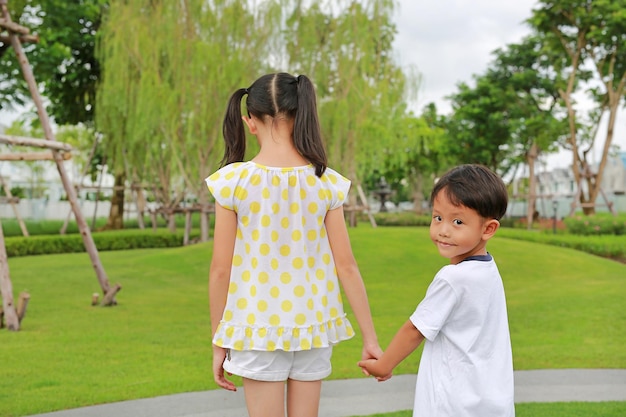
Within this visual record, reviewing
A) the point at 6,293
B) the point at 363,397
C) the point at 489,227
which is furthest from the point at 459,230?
the point at 6,293

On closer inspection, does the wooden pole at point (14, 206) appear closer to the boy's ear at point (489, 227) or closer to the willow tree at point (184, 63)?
the willow tree at point (184, 63)

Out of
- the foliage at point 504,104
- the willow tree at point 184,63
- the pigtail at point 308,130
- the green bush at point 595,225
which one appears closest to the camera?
the pigtail at point 308,130

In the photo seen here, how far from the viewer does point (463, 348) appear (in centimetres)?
214

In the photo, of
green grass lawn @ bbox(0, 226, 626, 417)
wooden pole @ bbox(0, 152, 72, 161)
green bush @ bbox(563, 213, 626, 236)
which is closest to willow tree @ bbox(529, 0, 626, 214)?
green bush @ bbox(563, 213, 626, 236)

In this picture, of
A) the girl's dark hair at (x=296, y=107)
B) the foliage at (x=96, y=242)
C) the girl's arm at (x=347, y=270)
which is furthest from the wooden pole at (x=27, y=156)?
the foliage at (x=96, y=242)

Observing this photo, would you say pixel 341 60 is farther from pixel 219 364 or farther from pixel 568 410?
pixel 219 364

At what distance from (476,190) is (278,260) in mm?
706

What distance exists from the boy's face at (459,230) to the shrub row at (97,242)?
18500mm

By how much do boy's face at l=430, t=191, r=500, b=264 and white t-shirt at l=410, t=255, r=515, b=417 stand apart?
41 millimetres

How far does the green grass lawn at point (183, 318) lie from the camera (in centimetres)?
617

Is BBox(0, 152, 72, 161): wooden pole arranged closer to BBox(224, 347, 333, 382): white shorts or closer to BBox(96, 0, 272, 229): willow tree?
BBox(224, 347, 333, 382): white shorts

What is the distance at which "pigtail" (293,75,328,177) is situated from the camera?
2.49 meters

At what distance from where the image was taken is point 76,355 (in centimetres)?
729

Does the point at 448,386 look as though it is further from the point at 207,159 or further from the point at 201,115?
the point at 207,159
